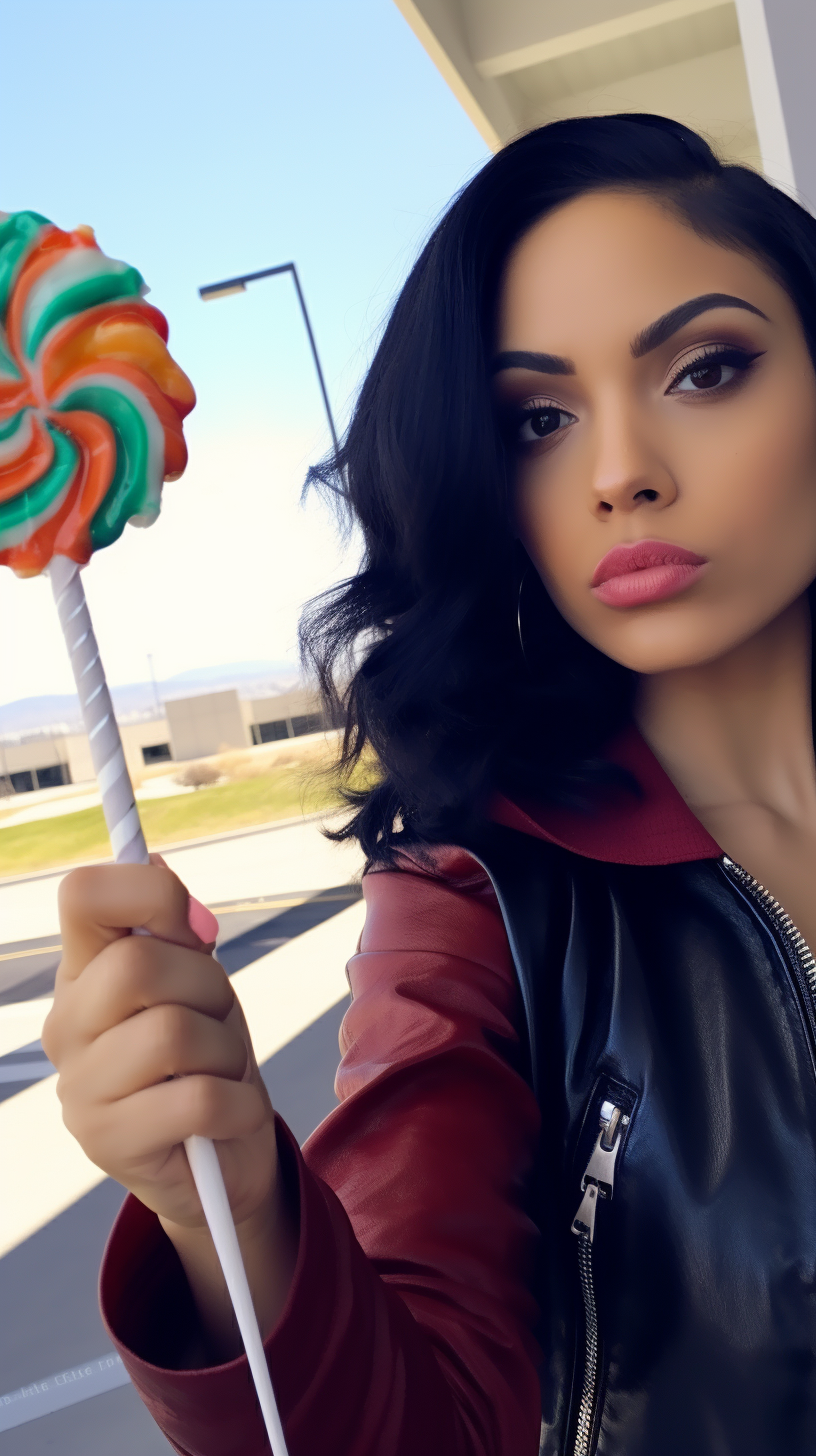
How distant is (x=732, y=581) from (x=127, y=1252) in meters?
0.73

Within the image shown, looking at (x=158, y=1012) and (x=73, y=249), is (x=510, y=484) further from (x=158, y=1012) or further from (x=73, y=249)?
(x=158, y=1012)

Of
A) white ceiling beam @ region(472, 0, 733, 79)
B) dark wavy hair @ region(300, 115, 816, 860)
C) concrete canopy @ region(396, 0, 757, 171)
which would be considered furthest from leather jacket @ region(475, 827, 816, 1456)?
white ceiling beam @ region(472, 0, 733, 79)

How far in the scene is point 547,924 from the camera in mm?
859

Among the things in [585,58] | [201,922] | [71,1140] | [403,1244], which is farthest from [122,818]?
[585,58]

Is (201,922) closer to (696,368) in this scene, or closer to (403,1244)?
(403,1244)

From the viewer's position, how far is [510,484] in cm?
102

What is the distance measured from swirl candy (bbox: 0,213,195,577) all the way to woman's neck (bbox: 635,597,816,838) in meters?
0.67

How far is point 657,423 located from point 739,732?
14.1 inches

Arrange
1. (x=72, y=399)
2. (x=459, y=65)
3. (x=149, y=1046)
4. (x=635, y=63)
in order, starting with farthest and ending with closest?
(x=635, y=63) → (x=459, y=65) → (x=72, y=399) → (x=149, y=1046)

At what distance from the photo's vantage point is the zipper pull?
0.78m

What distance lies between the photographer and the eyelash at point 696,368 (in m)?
0.92

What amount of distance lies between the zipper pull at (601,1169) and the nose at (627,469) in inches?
20.0

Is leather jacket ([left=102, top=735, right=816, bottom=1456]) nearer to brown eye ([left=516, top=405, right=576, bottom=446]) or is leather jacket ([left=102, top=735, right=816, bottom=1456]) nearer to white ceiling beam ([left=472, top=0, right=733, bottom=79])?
brown eye ([left=516, top=405, right=576, bottom=446])

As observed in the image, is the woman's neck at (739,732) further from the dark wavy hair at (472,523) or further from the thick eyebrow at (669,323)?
the thick eyebrow at (669,323)
